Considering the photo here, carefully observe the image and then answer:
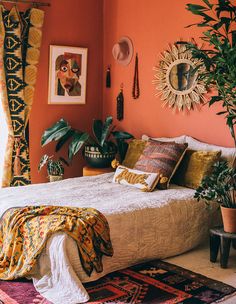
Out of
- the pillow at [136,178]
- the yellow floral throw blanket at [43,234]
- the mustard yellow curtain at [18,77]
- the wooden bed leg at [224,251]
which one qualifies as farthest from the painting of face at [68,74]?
the wooden bed leg at [224,251]

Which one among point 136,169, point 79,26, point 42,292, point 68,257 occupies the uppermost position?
point 79,26

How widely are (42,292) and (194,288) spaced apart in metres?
1.06

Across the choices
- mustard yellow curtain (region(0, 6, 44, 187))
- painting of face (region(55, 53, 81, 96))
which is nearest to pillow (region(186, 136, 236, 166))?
painting of face (region(55, 53, 81, 96))

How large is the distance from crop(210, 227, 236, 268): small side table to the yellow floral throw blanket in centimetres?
90

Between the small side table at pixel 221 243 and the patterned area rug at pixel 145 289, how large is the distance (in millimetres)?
312

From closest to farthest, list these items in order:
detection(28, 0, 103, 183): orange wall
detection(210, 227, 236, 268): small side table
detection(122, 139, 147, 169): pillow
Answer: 1. detection(210, 227, 236, 268): small side table
2. detection(122, 139, 147, 169): pillow
3. detection(28, 0, 103, 183): orange wall

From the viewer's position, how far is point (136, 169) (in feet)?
16.5

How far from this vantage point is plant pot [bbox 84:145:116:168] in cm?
574

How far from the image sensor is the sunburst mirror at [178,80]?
5172mm

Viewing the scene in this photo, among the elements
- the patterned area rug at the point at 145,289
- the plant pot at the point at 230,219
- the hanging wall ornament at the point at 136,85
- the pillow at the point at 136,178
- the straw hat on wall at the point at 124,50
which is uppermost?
the straw hat on wall at the point at 124,50

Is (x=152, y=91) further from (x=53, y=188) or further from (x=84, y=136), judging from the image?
(x=53, y=188)

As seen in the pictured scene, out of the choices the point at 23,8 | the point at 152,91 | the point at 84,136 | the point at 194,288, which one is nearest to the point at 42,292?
the point at 194,288

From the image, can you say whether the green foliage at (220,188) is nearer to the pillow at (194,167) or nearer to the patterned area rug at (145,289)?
the pillow at (194,167)

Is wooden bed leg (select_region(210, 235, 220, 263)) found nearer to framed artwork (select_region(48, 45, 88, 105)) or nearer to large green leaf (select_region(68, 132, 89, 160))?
large green leaf (select_region(68, 132, 89, 160))
